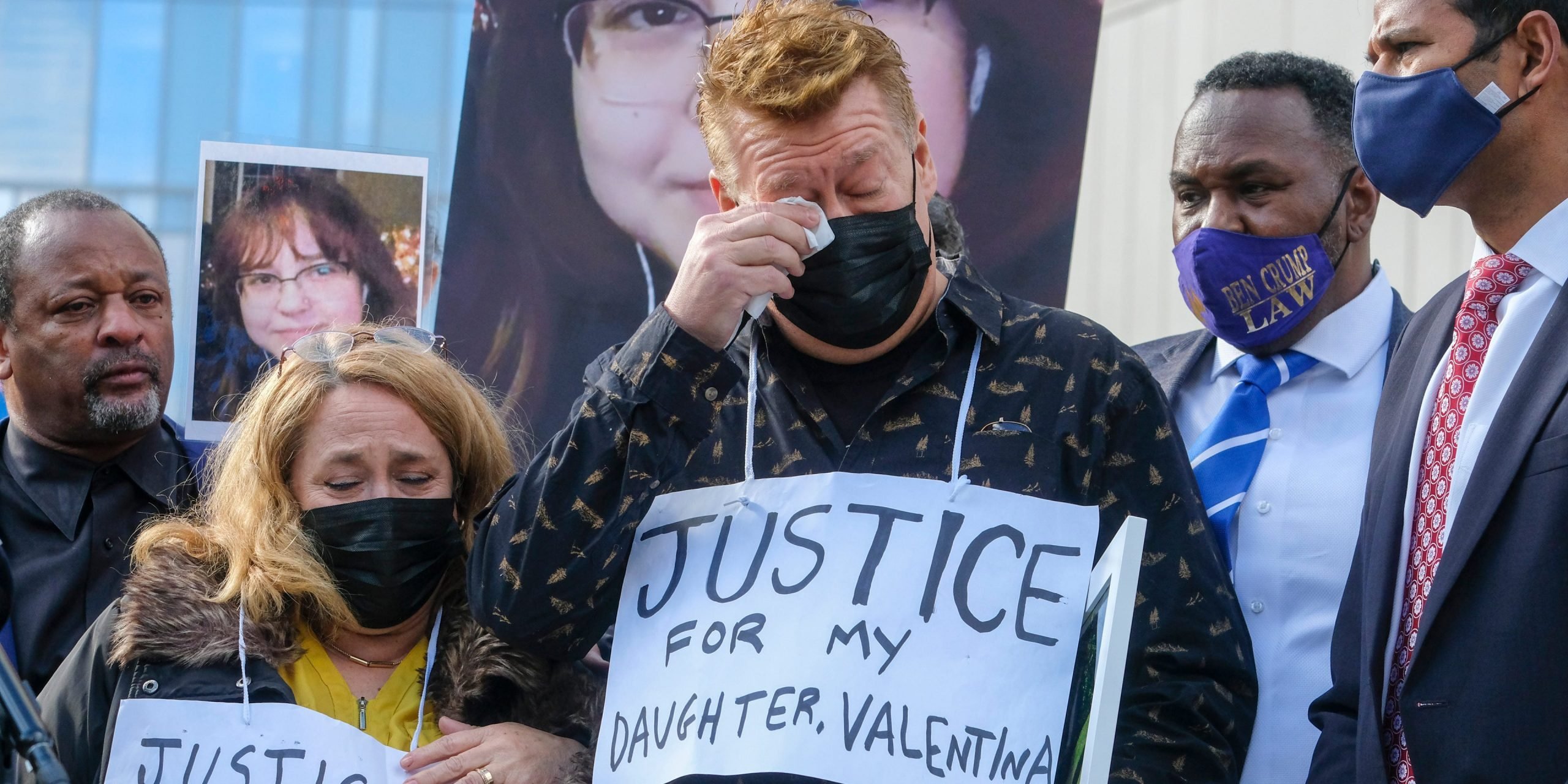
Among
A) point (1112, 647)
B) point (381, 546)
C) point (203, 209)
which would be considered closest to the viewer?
point (1112, 647)

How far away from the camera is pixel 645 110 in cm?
364

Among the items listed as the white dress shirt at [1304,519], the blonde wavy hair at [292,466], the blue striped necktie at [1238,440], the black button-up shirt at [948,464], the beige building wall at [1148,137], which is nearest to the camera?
the black button-up shirt at [948,464]

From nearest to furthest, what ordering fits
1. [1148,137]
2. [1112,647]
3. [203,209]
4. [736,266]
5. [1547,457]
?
[1112,647]
[1547,457]
[736,266]
[203,209]
[1148,137]

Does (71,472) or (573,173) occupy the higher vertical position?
(573,173)

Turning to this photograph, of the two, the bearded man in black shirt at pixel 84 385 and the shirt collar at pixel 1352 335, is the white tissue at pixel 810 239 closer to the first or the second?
the shirt collar at pixel 1352 335

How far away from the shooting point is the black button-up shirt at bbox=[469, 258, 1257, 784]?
2242 millimetres

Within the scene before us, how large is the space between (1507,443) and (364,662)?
6.66 ft

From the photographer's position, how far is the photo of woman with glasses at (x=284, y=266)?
3557mm

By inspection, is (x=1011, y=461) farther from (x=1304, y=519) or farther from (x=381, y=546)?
(x=381, y=546)

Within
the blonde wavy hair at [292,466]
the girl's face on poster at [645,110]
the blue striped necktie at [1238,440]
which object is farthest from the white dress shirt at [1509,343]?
the girl's face on poster at [645,110]

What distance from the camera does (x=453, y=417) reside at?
9.45 ft

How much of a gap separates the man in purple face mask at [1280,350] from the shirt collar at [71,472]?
2.37 meters

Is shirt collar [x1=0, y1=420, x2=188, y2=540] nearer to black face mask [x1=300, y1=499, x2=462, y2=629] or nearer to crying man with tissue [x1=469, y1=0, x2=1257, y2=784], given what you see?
black face mask [x1=300, y1=499, x2=462, y2=629]

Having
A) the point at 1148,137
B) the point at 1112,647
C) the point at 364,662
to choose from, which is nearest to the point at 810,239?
the point at 1112,647
